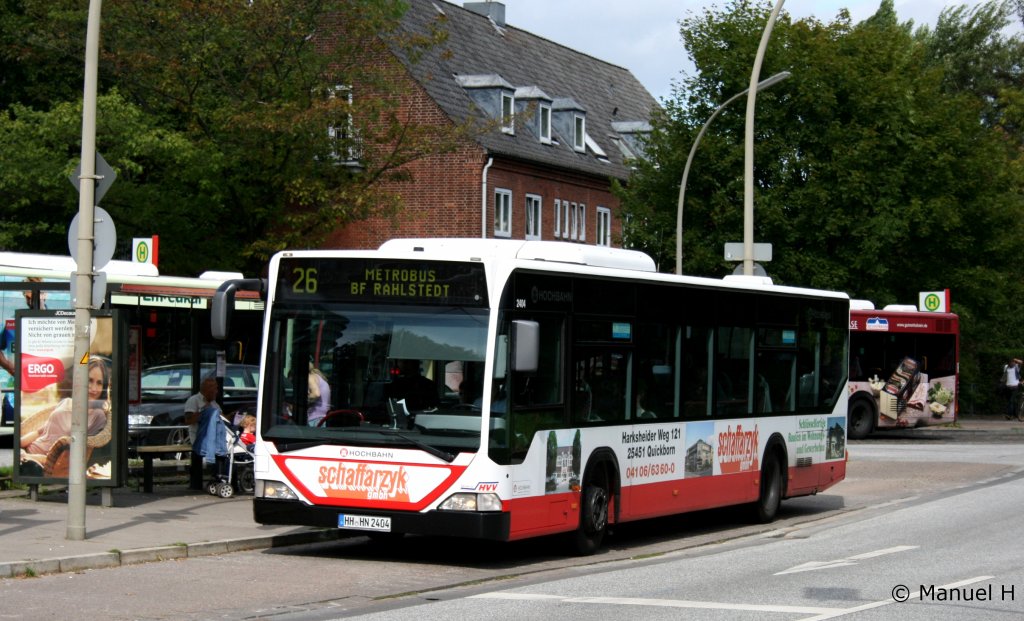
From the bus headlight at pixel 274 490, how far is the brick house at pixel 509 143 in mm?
27170

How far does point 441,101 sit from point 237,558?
117 feet

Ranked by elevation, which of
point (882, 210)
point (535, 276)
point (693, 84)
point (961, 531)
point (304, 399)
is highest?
point (693, 84)

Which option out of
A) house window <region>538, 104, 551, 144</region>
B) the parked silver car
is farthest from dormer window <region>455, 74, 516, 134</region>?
the parked silver car

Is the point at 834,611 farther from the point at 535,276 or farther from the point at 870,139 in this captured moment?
the point at 870,139

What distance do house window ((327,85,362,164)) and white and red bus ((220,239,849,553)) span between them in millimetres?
17796

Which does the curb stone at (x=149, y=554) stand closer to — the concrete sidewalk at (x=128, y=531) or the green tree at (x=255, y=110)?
the concrete sidewalk at (x=128, y=531)

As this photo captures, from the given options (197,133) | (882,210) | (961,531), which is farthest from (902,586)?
(882,210)

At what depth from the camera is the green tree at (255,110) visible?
3216 cm

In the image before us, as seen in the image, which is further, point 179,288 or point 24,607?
point 179,288

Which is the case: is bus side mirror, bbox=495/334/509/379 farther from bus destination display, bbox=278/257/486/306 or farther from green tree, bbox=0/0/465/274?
green tree, bbox=0/0/465/274

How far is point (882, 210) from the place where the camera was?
39.0m

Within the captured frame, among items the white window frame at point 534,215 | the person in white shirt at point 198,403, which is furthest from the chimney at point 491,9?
the person in white shirt at point 198,403

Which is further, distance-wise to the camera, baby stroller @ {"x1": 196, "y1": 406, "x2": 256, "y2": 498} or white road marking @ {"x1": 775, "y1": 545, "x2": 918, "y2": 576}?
baby stroller @ {"x1": 196, "y1": 406, "x2": 256, "y2": 498}

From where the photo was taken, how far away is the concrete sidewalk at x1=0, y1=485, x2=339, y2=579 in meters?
12.2
